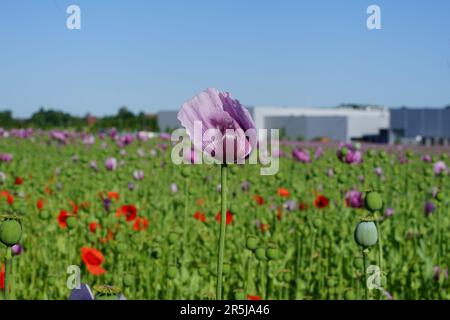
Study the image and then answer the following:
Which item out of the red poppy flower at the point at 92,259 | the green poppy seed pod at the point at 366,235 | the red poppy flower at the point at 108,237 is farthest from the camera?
the red poppy flower at the point at 108,237

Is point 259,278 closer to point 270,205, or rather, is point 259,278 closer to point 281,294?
point 281,294

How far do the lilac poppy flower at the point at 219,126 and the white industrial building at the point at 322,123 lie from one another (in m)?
39.0

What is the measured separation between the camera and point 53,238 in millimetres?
2949

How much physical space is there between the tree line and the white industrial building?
8.54 metres

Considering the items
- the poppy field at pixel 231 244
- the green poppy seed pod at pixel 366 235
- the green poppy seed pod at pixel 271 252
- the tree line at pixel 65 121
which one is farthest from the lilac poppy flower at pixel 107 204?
the tree line at pixel 65 121

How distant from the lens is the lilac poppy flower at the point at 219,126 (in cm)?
71

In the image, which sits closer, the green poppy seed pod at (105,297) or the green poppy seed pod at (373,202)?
the green poppy seed pod at (105,297)

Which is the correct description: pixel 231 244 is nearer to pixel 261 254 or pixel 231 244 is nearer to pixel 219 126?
pixel 261 254

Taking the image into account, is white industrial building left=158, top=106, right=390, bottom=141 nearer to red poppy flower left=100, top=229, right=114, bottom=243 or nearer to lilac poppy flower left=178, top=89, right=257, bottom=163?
red poppy flower left=100, top=229, right=114, bottom=243

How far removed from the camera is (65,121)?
23.9 meters

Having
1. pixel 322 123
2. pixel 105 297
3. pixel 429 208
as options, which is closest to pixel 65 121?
pixel 429 208

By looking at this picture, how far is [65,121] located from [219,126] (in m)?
23.9

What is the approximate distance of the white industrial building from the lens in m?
42.2

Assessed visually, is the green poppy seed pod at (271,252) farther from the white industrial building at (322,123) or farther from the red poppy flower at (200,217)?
the white industrial building at (322,123)
